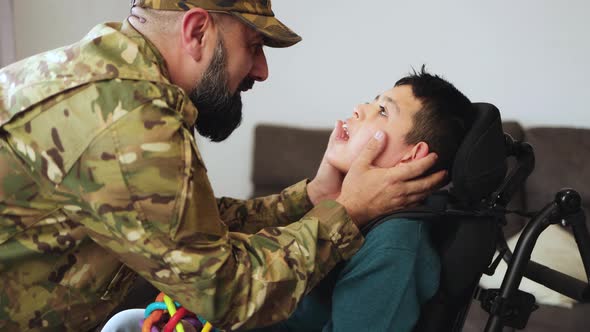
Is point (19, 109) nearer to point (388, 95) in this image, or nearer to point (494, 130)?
point (388, 95)

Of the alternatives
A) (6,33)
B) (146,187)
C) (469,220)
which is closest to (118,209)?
(146,187)

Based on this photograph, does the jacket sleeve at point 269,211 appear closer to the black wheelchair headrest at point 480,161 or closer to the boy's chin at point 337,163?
the boy's chin at point 337,163

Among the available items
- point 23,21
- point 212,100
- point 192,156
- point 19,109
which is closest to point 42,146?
point 19,109

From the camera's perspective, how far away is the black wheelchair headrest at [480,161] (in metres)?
1.12

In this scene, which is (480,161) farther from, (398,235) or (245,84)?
(245,84)

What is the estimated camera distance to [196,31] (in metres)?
1.09

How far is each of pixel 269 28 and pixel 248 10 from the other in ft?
0.17

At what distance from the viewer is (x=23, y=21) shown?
2582 millimetres

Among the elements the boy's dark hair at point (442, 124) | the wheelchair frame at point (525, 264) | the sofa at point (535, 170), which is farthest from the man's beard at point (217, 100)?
the sofa at point (535, 170)

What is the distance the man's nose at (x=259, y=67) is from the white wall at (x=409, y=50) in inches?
69.8

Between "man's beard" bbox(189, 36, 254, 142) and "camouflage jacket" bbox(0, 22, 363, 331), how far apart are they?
107 millimetres

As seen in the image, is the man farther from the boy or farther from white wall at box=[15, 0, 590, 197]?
white wall at box=[15, 0, 590, 197]

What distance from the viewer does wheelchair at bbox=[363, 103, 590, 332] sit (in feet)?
3.71

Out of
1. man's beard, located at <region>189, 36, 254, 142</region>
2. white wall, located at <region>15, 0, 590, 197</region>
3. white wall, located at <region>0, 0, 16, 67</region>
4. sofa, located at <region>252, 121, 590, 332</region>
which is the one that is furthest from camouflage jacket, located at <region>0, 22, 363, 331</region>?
white wall, located at <region>15, 0, 590, 197</region>
